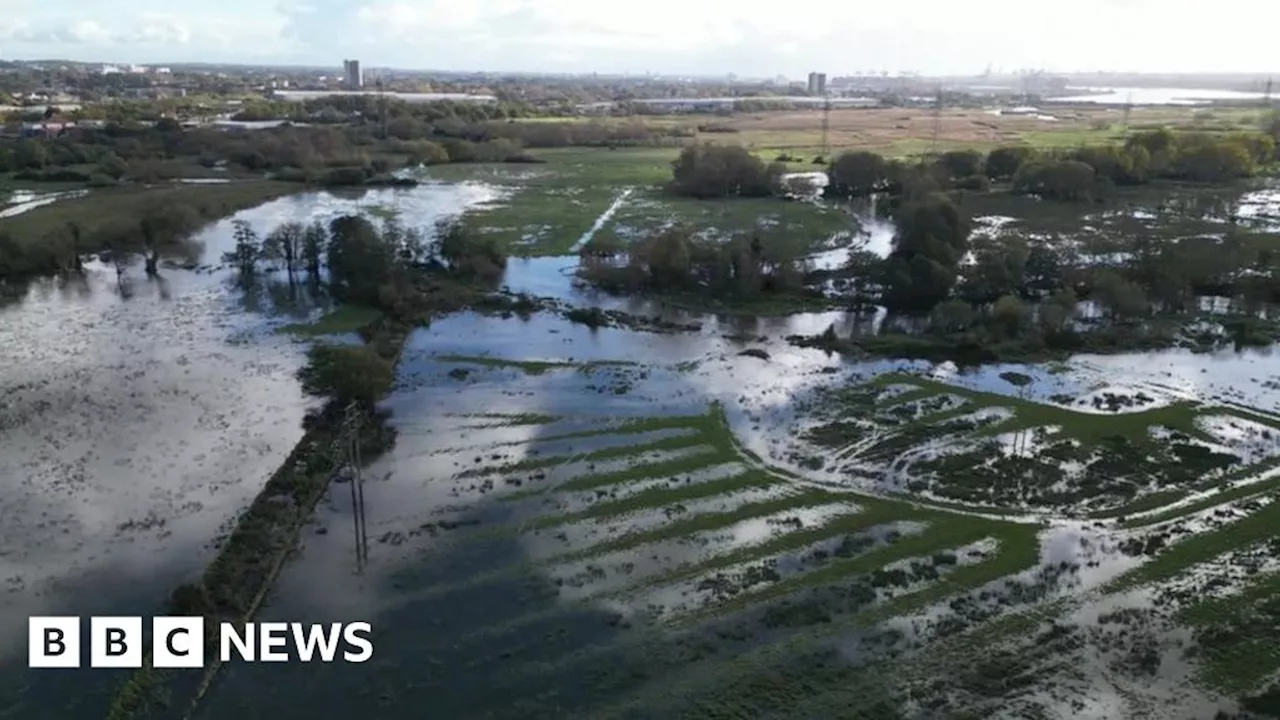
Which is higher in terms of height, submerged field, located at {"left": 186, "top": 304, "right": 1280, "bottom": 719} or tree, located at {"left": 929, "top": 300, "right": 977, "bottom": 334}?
tree, located at {"left": 929, "top": 300, "right": 977, "bottom": 334}

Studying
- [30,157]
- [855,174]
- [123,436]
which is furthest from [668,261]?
[30,157]

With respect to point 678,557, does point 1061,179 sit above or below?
above

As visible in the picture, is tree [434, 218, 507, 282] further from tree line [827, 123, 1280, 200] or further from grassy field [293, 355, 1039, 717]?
tree line [827, 123, 1280, 200]

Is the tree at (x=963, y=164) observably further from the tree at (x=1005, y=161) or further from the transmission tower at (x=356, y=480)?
the transmission tower at (x=356, y=480)

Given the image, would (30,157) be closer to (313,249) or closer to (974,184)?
(313,249)

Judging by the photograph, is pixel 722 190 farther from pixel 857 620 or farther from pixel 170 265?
pixel 857 620

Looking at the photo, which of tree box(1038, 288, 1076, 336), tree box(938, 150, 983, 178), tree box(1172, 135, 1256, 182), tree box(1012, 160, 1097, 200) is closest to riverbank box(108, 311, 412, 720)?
tree box(1038, 288, 1076, 336)
